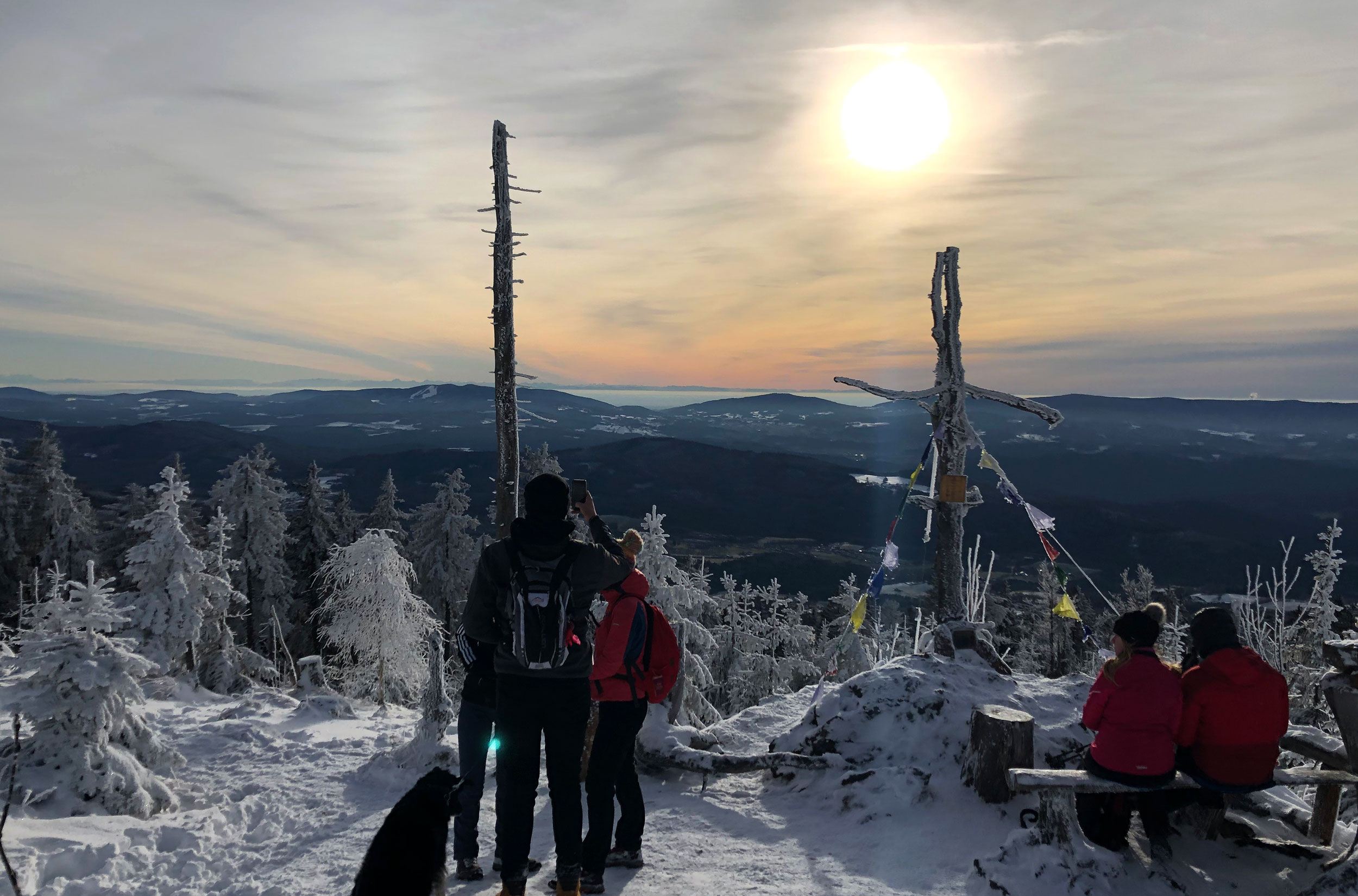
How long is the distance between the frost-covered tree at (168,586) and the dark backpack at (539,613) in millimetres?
21147

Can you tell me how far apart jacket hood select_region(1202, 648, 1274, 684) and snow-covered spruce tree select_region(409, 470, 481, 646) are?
30692mm

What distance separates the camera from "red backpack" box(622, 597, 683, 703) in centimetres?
469

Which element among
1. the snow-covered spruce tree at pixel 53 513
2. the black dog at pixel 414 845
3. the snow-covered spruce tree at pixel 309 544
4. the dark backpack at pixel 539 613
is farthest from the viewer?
the snow-covered spruce tree at pixel 309 544

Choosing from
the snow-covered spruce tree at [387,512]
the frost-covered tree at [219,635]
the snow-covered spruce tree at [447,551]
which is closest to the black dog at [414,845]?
the frost-covered tree at [219,635]

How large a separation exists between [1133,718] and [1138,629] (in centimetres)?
64

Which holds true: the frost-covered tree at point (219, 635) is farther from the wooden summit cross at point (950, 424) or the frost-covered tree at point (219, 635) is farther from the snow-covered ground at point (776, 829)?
the wooden summit cross at point (950, 424)

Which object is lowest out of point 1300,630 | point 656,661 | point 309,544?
point 1300,630

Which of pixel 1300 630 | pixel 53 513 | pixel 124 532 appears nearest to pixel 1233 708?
pixel 1300 630

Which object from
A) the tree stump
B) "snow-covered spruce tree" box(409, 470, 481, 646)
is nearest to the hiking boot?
the tree stump

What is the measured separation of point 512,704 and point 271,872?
318 centimetres

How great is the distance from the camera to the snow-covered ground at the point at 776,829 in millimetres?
4844

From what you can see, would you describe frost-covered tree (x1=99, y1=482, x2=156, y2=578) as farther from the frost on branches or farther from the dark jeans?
the frost on branches

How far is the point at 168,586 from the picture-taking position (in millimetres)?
19891

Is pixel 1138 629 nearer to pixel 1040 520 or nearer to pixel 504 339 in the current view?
pixel 1040 520
